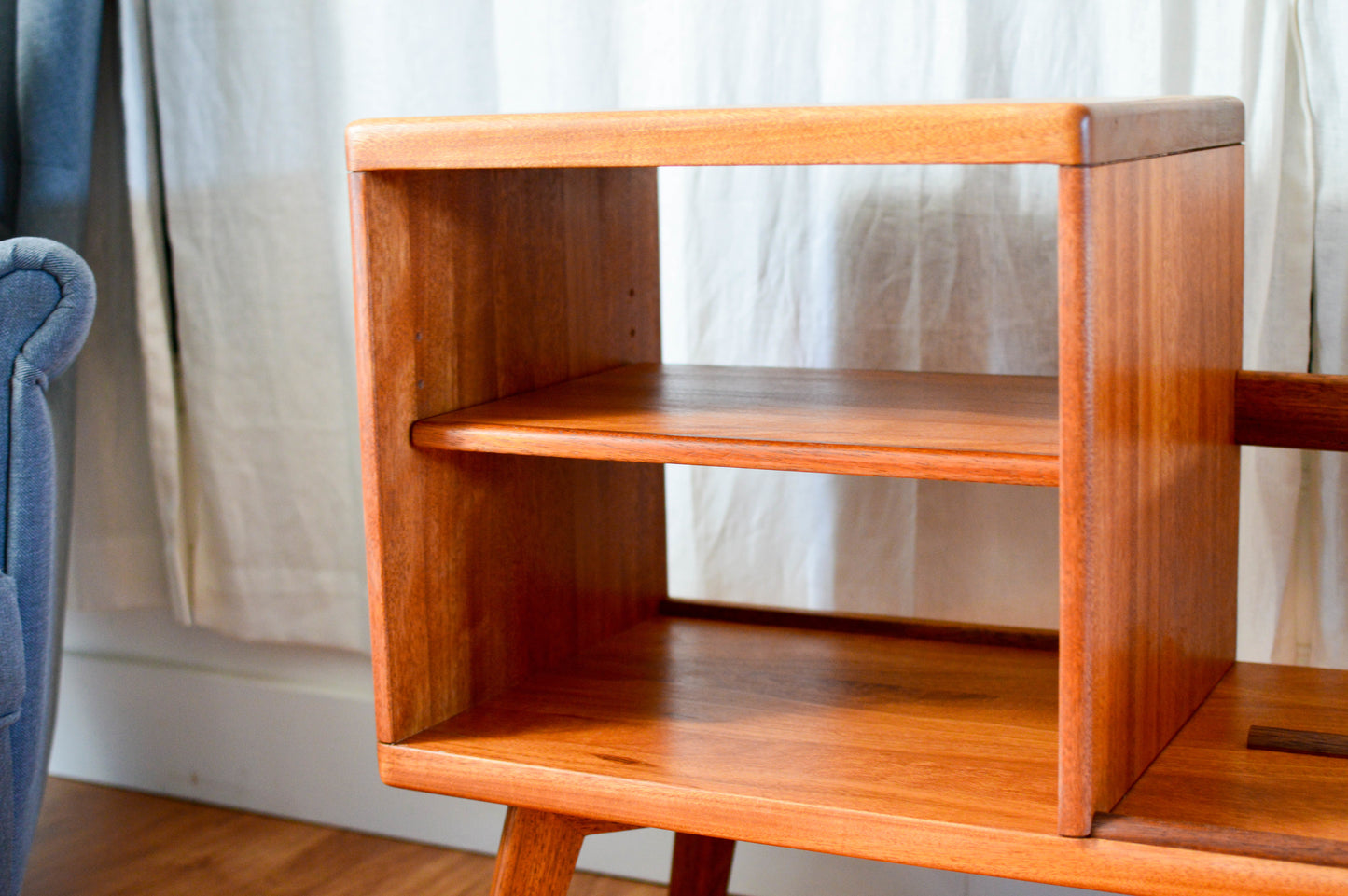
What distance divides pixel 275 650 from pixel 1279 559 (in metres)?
1.22

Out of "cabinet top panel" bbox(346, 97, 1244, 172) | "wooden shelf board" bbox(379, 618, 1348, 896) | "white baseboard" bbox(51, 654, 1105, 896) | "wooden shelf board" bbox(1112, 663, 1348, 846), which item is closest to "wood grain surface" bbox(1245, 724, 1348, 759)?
"wooden shelf board" bbox(1112, 663, 1348, 846)

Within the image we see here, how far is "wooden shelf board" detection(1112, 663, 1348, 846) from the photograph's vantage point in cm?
85

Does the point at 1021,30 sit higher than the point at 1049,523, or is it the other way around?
the point at 1021,30

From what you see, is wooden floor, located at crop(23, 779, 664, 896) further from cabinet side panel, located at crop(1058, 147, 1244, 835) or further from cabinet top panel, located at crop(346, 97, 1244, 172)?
cabinet top panel, located at crop(346, 97, 1244, 172)

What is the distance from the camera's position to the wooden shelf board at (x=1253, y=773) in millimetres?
850

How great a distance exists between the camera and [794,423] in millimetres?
958

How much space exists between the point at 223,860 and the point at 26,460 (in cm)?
72

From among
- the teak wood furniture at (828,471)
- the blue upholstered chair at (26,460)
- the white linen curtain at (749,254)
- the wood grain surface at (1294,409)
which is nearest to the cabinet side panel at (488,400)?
the teak wood furniture at (828,471)

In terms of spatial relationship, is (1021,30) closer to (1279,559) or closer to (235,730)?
(1279,559)

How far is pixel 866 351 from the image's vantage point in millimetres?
1395

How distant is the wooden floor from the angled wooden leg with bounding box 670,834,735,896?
286mm

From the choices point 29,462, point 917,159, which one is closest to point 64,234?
point 29,462

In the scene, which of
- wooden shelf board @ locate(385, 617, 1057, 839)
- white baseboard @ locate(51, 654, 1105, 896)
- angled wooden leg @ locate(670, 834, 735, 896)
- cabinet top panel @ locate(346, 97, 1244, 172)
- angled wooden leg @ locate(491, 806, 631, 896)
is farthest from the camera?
white baseboard @ locate(51, 654, 1105, 896)

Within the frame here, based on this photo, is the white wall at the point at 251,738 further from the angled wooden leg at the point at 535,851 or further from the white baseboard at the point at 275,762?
the angled wooden leg at the point at 535,851
